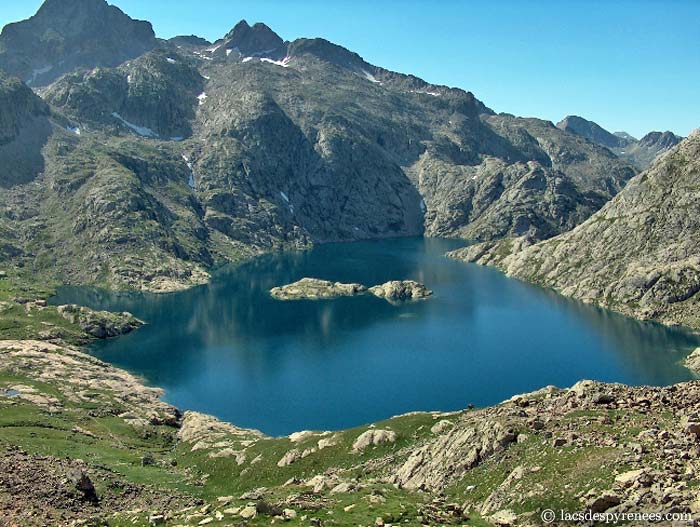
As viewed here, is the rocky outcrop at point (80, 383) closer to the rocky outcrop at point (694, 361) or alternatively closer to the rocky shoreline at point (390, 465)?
the rocky shoreline at point (390, 465)

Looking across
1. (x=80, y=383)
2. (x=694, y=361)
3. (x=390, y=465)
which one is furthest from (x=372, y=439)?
(x=694, y=361)

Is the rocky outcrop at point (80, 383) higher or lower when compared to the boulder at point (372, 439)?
lower

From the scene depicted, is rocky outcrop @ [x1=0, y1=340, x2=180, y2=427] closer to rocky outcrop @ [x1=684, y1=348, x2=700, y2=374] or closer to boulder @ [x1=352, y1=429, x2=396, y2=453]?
boulder @ [x1=352, y1=429, x2=396, y2=453]

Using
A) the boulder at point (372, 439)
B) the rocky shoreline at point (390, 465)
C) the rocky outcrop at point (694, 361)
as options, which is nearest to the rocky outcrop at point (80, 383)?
the rocky shoreline at point (390, 465)

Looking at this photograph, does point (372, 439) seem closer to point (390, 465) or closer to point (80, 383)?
point (390, 465)

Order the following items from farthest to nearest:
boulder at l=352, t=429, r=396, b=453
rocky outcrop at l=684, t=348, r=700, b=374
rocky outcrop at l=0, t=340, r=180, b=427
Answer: rocky outcrop at l=684, t=348, r=700, b=374 → rocky outcrop at l=0, t=340, r=180, b=427 → boulder at l=352, t=429, r=396, b=453

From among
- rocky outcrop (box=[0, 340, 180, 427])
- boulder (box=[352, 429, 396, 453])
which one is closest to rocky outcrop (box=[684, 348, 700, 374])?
boulder (box=[352, 429, 396, 453])

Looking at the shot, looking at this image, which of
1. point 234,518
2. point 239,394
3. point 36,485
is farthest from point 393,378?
point 234,518

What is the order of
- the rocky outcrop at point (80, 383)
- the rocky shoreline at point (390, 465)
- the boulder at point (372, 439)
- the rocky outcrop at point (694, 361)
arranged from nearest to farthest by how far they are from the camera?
1. the rocky shoreline at point (390, 465)
2. the boulder at point (372, 439)
3. the rocky outcrop at point (80, 383)
4. the rocky outcrop at point (694, 361)

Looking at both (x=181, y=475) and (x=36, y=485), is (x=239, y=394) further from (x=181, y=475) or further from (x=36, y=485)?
(x=36, y=485)

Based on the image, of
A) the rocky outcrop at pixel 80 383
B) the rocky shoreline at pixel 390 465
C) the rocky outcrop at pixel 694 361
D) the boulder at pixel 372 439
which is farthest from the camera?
the rocky outcrop at pixel 694 361

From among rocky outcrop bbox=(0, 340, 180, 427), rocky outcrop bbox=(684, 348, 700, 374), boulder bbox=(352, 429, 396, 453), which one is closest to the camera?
boulder bbox=(352, 429, 396, 453)

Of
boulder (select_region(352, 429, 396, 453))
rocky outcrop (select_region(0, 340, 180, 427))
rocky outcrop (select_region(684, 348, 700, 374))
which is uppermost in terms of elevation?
boulder (select_region(352, 429, 396, 453))

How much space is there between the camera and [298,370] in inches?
6811
